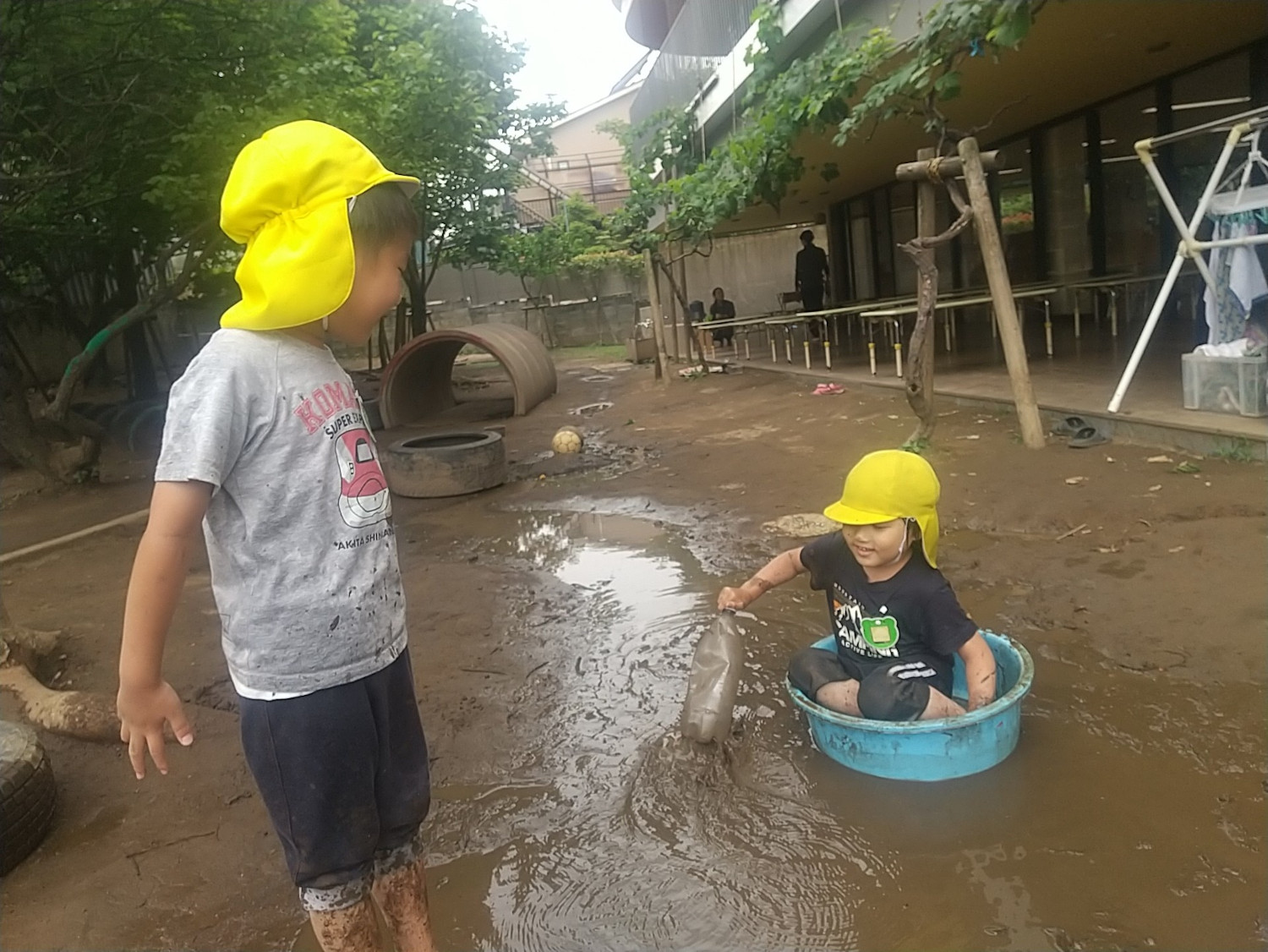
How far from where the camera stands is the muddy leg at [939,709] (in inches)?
111

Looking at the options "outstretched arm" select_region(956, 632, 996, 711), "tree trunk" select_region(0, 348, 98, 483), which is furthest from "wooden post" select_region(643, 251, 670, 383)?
"outstretched arm" select_region(956, 632, 996, 711)

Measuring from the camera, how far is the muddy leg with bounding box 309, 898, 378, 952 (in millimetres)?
1869

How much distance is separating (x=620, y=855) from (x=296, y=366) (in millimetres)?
1612

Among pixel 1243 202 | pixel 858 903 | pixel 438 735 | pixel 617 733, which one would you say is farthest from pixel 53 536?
pixel 1243 202

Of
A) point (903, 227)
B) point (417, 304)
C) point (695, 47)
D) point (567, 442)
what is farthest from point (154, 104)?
point (903, 227)

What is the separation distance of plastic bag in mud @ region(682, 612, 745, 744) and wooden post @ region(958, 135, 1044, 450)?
4037mm

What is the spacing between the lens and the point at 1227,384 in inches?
237

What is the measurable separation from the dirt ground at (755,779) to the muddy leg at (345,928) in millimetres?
550

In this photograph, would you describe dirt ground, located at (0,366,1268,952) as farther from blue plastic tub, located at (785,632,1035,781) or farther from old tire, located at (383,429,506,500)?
old tire, located at (383,429,506,500)

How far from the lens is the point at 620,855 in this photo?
104 inches

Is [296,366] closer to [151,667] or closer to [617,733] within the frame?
[151,667]

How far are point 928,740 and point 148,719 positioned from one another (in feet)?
6.60

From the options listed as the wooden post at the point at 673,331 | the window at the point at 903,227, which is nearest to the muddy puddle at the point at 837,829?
the wooden post at the point at 673,331

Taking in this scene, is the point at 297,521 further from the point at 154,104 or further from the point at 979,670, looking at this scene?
the point at 154,104
